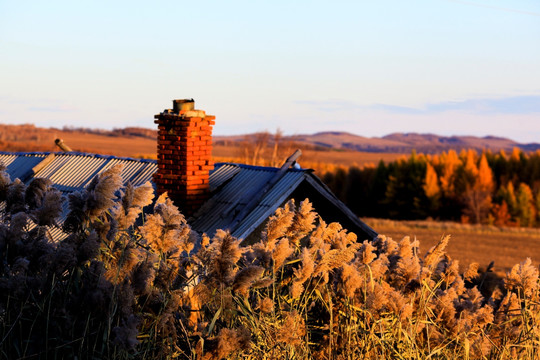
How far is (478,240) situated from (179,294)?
25.7 metres

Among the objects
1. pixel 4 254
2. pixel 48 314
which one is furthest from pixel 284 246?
pixel 4 254

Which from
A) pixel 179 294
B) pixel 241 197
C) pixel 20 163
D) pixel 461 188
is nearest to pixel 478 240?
pixel 461 188

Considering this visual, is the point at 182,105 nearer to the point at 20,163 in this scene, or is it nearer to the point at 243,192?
the point at 243,192

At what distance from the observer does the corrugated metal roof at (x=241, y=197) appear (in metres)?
11.8

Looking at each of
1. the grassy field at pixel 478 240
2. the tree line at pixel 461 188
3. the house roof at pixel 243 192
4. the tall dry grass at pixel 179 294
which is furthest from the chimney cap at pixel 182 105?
the tree line at pixel 461 188

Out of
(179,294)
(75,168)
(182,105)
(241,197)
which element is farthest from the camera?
(75,168)

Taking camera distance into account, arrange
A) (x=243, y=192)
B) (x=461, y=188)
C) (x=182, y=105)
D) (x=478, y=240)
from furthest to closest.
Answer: (x=461, y=188) < (x=478, y=240) < (x=182, y=105) < (x=243, y=192)

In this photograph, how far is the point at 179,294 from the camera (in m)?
3.33

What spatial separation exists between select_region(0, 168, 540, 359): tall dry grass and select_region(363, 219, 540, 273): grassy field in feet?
56.5

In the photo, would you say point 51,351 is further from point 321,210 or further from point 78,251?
point 321,210

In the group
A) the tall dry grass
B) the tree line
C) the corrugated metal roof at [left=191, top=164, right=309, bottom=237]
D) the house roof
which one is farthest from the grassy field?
the tall dry grass

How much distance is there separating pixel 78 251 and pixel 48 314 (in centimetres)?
32

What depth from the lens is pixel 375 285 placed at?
386cm

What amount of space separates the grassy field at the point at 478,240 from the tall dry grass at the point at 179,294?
56.5ft
